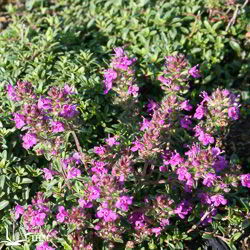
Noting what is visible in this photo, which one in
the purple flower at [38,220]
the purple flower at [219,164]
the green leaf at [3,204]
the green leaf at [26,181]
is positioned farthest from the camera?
the green leaf at [26,181]

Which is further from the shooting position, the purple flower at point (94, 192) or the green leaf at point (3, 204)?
the green leaf at point (3, 204)

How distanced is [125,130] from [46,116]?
79cm

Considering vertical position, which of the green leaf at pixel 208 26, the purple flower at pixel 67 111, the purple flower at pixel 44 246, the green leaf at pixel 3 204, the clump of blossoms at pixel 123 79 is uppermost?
the purple flower at pixel 67 111

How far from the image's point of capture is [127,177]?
2.63 meters

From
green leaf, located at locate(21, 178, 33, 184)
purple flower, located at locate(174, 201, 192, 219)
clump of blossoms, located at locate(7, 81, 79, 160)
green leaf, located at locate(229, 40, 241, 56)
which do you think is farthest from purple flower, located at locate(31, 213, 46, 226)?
green leaf, located at locate(229, 40, 241, 56)

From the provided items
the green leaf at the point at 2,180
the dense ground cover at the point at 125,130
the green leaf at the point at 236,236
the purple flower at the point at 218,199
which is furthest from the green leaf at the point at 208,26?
the green leaf at the point at 2,180

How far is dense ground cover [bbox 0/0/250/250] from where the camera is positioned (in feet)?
9.30

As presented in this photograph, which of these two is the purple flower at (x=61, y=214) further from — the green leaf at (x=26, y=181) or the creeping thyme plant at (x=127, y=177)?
the green leaf at (x=26, y=181)

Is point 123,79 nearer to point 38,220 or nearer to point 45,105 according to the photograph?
point 45,105

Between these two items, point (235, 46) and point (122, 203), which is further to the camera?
point (235, 46)

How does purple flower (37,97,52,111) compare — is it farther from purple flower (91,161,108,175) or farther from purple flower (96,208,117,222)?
purple flower (96,208,117,222)

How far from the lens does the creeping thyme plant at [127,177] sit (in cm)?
273

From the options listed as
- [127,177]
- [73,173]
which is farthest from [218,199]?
[73,173]

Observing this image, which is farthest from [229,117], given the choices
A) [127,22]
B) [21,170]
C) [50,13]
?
[50,13]
